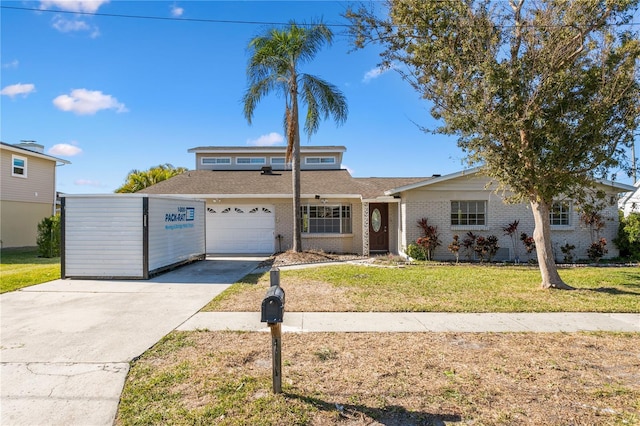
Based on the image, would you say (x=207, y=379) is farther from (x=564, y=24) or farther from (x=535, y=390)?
(x=564, y=24)

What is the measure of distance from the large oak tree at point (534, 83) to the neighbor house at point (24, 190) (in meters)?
21.2

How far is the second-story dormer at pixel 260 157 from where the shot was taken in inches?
850

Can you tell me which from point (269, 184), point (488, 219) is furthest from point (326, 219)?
point (488, 219)

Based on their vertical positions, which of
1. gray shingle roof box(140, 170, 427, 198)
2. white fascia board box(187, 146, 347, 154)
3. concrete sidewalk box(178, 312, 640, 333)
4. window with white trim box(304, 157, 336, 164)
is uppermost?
white fascia board box(187, 146, 347, 154)

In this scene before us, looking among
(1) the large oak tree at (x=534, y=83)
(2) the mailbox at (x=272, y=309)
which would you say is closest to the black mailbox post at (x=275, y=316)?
(2) the mailbox at (x=272, y=309)

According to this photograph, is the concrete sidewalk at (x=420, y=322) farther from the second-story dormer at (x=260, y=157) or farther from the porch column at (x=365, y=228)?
the second-story dormer at (x=260, y=157)

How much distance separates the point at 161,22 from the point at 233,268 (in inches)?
316

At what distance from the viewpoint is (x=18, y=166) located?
65.2 feet

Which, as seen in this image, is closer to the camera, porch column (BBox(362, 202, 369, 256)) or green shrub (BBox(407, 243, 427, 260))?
green shrub (BBox(407, 243, 427, 260))

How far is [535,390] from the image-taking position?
3688mm

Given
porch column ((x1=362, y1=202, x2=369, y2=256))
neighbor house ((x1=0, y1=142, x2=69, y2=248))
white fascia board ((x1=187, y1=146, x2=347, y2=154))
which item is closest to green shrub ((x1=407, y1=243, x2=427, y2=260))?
porch column ((x1=362, y1=202, x2=369, y2=256))

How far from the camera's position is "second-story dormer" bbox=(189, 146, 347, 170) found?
21594mm

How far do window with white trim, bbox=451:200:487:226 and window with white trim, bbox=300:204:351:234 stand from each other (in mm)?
4696

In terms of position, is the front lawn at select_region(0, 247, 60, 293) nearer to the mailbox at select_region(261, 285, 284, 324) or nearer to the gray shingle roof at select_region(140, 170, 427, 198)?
the gray shingle roof at select_region(140, 170, 427, 198)
